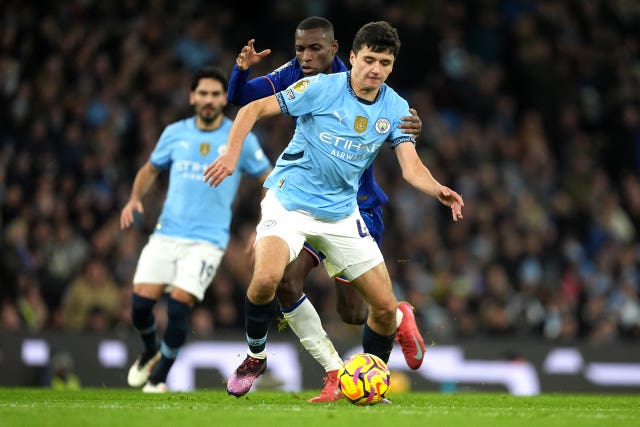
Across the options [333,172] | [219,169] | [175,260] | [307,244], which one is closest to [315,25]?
[333,172]

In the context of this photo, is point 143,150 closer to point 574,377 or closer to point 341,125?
point 574,377

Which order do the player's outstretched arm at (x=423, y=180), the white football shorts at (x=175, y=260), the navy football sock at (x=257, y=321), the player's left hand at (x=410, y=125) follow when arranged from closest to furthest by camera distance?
the player's outstretched arm at (x=423, y=180), the navy football sock at (x=257, y=321), the player's left hand at (x=410, y=125), the white football shorts at (x=175, y=260)

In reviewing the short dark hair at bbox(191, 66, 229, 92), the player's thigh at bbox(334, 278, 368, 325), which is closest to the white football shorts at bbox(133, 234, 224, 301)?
the short dark hair at bbox(191, 66, 229, 92)

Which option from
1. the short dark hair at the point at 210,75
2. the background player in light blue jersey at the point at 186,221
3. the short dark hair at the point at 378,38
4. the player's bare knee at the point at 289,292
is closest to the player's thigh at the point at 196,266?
the background player in light blue jersey at the point at 186,221

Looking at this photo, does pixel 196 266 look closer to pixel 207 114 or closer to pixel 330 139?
pixel 207 114

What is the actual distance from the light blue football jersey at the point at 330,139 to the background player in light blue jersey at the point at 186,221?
2238mm

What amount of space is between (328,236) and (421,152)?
964cm

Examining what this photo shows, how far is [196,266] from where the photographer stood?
988cm

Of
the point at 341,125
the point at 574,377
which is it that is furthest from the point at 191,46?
the point at 341,125

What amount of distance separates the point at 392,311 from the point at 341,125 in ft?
4.42

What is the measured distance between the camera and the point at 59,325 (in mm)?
13586

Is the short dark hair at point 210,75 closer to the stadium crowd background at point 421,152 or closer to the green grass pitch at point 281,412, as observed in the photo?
the green grass pitch at point 281,412

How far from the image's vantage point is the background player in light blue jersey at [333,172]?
757 centimetres

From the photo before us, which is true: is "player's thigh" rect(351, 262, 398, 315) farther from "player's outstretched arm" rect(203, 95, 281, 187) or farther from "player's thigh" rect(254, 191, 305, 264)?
"player's outstretched arm" rect(203, 95, 281, 187)
